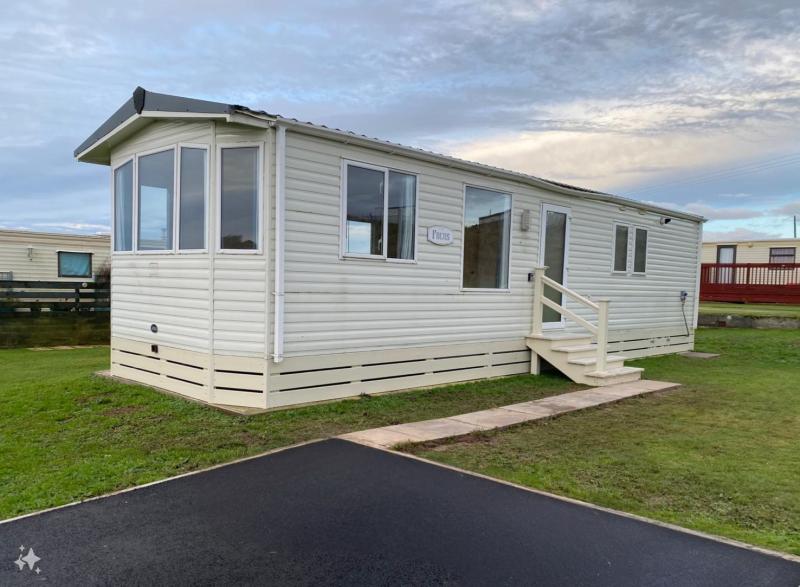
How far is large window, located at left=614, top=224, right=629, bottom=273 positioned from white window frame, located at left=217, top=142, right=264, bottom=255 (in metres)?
6.95

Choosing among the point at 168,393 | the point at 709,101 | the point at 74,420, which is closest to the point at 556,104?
the point at 709,101

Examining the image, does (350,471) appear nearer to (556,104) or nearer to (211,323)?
(211,323)

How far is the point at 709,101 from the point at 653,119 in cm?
153

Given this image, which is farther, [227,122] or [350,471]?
[227,122]

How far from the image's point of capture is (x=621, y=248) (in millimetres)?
10312

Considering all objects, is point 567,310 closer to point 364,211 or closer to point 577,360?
point 577,360

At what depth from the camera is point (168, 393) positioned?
643cm

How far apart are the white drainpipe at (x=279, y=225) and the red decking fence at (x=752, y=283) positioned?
69.8ft

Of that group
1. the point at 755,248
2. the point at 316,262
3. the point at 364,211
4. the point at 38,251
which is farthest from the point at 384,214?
the point at 755,248

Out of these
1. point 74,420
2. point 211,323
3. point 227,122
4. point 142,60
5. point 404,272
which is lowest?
point 74,420

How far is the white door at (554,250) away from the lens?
8.84 m

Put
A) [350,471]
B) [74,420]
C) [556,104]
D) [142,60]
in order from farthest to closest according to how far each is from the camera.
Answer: [556,104]
[142,60]
[74,420]
[350,471]

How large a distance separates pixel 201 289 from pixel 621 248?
765 cm

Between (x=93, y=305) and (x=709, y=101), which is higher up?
(x=709, y=101)
